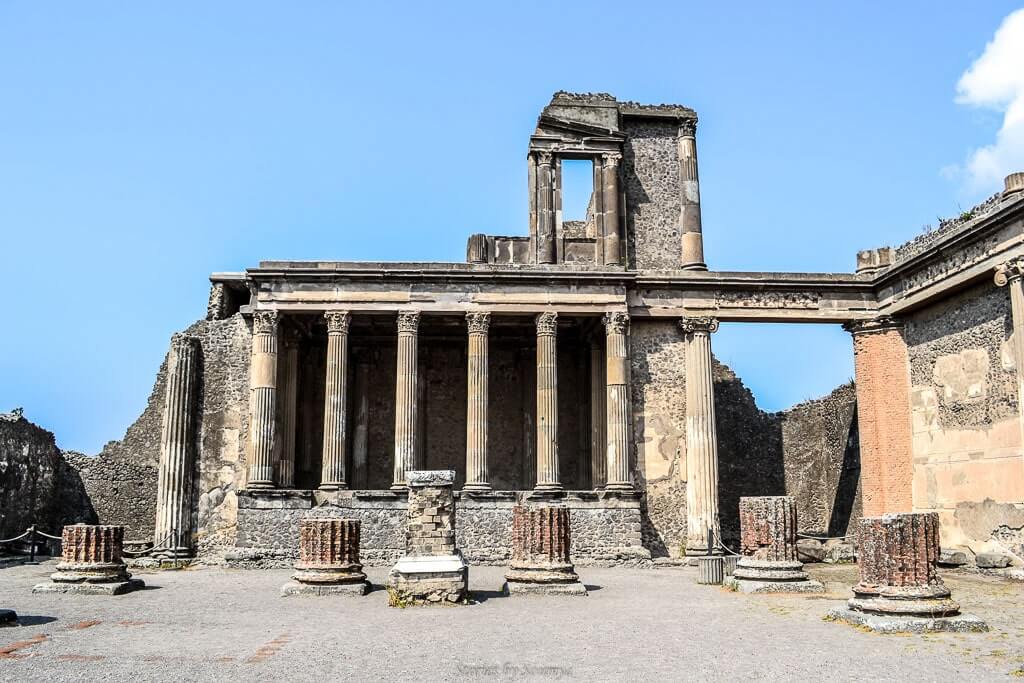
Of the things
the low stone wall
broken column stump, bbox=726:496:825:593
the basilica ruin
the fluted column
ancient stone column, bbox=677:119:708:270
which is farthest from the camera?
ancient stone column, bbox=677:119:708:270

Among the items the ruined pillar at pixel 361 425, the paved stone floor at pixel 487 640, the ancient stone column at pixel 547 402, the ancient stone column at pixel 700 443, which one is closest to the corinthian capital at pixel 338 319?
the ruined pillar at pixel 361 425

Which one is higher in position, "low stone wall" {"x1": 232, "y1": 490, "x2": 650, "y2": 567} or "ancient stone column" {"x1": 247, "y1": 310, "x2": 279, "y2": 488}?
"ancient stone column" {"x1": 247, "y1": 310, "x2": 279, "y2": 488}

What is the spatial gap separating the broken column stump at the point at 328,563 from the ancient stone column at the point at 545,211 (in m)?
11.9

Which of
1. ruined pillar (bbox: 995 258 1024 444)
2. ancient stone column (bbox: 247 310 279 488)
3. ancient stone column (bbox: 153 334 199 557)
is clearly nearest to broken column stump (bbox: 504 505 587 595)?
ancient stone column (bbox: 247 310 279 488)

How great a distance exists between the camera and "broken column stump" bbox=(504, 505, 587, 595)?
14.1 meters

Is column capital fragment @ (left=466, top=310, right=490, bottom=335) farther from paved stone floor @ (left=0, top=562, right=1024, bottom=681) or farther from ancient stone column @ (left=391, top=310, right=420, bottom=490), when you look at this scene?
paved stone floor @ (left=0, top=562, right=1024, bottom=681)

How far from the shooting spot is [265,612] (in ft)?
39.2

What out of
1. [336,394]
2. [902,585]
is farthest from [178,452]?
[902,585]

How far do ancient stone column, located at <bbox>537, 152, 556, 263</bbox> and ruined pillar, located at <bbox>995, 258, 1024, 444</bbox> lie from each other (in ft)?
35.3

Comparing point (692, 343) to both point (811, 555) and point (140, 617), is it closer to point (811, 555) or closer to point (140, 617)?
point (811, 555)

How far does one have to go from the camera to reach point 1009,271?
1748cm

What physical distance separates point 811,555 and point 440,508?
443 inches

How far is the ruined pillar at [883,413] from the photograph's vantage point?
22062mm

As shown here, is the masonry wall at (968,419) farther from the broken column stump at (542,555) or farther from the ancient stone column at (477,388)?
the ancient stone column at (477,388)
